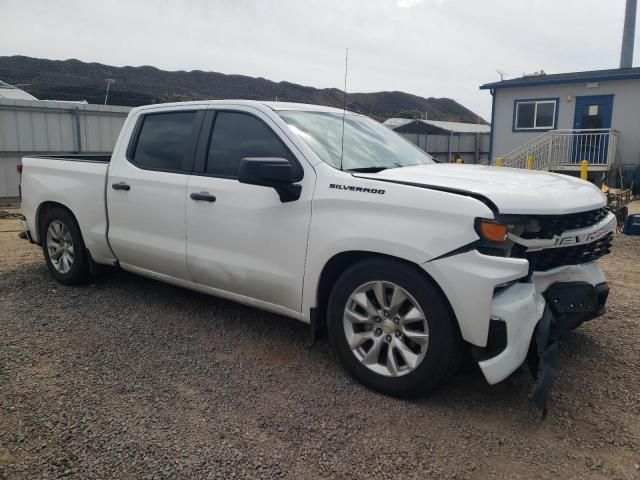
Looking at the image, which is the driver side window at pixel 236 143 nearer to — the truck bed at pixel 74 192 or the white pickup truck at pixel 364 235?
the white pickup truck at pixel 364 235

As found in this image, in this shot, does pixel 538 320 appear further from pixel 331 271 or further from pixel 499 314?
pixel 331 271

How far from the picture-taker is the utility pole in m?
30.3

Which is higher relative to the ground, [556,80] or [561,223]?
[556,80]

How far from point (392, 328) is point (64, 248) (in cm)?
382

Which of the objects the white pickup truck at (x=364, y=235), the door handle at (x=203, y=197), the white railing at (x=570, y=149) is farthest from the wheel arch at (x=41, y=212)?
the white railing at (x=570, y=149)

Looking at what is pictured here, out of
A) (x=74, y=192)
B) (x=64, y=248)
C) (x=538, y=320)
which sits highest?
(x=74, y=192)

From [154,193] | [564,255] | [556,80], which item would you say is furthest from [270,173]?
[556,80]

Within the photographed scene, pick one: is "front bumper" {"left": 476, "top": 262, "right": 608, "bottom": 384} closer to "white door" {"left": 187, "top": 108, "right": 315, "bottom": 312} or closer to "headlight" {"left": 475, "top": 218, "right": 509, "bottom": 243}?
"headlight" {"left": 475, "top": 218, "right": 509, "bottom": 243}

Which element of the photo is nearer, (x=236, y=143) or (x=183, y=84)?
(x=236, y=143)

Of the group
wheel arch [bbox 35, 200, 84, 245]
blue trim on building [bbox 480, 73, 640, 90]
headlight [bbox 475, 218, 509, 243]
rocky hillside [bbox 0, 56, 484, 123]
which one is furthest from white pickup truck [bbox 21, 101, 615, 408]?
rocky hillside [bbox 0, 56, 484, 123]

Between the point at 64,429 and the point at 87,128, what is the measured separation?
11445 millimetres

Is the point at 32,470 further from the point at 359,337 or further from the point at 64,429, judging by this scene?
the point at 359,337

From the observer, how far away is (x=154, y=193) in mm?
4492

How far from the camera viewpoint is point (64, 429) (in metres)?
2.96
